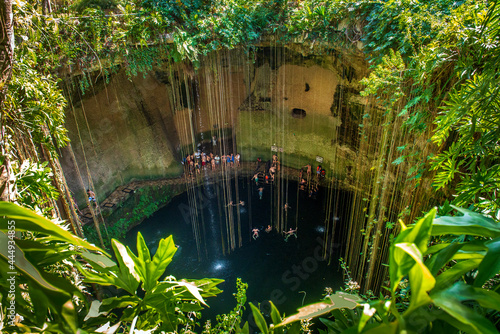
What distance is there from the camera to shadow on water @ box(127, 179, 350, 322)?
169 inches

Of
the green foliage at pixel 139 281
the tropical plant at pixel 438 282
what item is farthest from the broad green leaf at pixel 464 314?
the green foliage at pixel 139 281

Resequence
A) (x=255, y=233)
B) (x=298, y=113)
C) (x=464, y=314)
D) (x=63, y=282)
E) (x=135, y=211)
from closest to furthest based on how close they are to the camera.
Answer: (x=464, y=314) → (x=63, y=282) → (x=255, y=233) → (x=135, y=211) → (x=298, y=113)

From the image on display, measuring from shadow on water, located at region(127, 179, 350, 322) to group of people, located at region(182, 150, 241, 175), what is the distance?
68cm

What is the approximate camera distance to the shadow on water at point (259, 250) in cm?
428

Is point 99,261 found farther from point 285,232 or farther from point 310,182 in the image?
point 310,182

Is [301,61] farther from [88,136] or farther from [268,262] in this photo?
[88,136]

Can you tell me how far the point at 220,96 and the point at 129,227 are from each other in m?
3.36

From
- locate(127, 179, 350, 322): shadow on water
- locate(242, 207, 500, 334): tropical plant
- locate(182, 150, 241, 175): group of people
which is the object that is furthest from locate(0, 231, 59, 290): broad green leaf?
locate(182, 150, 241, 175): group of people

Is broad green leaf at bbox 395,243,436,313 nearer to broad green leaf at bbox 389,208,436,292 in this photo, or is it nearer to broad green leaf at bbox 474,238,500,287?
broad green leaf at bbox 389,208,436,292

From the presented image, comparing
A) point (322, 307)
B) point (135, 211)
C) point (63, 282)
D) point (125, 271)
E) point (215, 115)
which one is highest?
point (63, 282)

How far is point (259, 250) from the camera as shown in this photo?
4.99 metres

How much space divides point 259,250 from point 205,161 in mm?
2781

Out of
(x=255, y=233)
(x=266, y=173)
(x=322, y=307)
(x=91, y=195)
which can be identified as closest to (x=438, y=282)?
(x=322, y=307)

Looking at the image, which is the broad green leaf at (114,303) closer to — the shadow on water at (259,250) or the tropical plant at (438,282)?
the tropical plant at (438,282)
